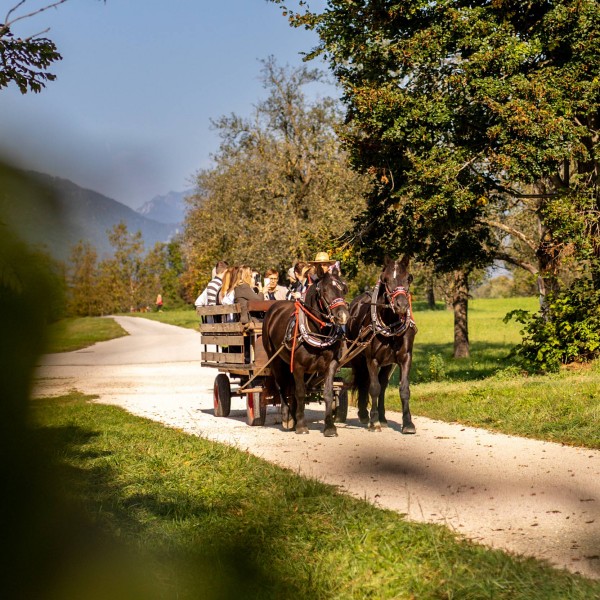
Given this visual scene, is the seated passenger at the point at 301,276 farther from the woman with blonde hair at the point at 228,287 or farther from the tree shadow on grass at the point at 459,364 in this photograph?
the tree shadow on grass at the point at 459,364

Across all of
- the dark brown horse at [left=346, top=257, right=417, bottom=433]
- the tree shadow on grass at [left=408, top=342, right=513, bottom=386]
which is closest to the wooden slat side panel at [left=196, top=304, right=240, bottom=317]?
the dark brown horse at [left=346, top=257, right=417, bottom=433]

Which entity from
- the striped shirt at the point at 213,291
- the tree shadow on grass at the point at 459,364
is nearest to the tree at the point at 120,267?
the striped shirt at the point at 213,291

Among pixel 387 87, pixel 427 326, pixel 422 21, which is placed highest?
pixel 422 21

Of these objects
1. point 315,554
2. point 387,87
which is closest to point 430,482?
point 315,554

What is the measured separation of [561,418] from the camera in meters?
11.2

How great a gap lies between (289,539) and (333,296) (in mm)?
6316

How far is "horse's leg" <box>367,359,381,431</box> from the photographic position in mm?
11859

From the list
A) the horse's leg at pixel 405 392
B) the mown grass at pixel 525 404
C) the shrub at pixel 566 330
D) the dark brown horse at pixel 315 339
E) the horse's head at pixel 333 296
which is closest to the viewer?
the mown grass at pixel 525 404

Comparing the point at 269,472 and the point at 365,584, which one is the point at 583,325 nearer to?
the point at 269,472

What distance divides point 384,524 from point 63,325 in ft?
17.4

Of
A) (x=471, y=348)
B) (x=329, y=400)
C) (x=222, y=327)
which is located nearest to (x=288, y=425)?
(x=329, y=400)

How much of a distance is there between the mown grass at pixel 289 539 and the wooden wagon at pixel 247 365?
423 centimetres

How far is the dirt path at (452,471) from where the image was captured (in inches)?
224

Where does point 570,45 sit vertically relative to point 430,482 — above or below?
above
